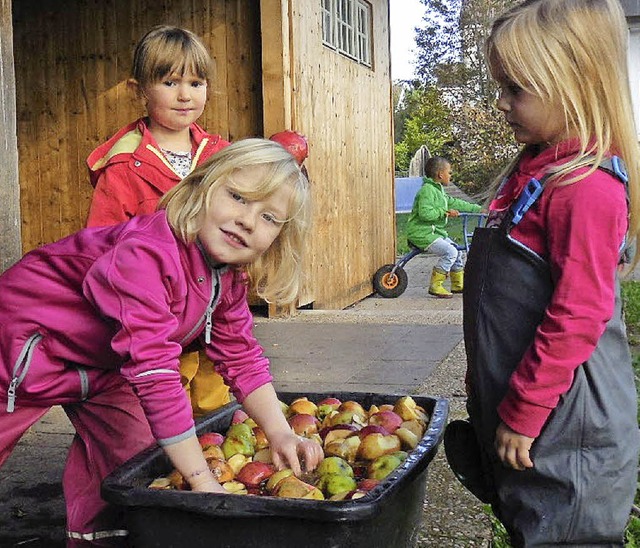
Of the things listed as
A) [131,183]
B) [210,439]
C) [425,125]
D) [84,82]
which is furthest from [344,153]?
[425,125]

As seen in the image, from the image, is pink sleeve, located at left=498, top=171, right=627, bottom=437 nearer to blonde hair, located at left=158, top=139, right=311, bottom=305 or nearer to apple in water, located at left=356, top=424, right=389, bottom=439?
apple in water, located at left=356, top=424, right=389, bottom=439

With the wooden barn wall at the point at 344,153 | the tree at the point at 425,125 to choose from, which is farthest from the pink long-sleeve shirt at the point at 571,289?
the tree at the point at 425,125

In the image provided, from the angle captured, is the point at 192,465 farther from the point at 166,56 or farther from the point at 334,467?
the point at 166,56

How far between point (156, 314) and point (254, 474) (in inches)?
17.2

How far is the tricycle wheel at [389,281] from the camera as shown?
386 inches

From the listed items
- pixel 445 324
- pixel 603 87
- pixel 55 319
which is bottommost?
pixel 445 324

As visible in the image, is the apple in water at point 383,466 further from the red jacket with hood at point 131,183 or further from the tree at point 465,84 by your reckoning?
the tree at point 465,84

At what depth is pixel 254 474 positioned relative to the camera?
6.90ft

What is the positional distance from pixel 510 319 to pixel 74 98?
6457 millimetres

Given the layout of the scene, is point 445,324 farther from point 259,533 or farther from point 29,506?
point 259,533

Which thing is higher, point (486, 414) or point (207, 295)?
point (207, 295)

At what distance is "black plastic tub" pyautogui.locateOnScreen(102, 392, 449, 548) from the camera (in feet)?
5.54

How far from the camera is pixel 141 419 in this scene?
2.57 metres

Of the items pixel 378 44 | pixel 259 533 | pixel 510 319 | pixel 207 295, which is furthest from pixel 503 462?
pixel 378 44
